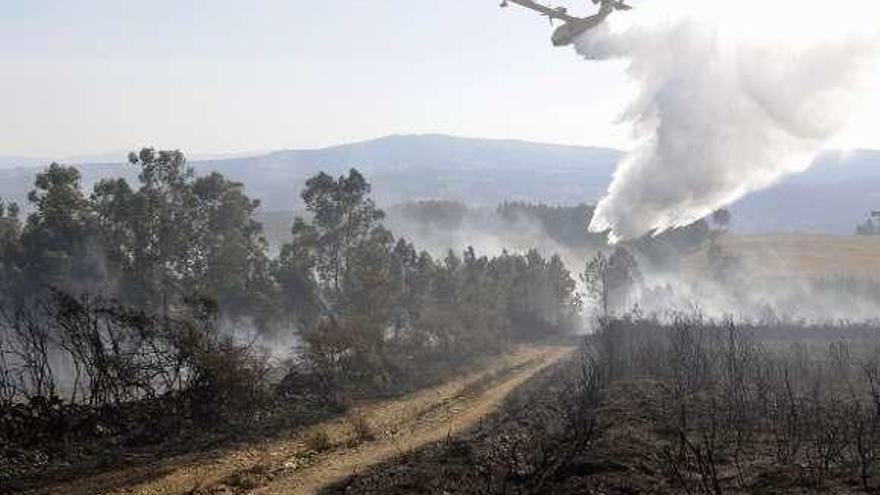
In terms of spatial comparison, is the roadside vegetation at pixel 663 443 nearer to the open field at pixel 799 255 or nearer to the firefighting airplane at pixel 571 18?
the firefighting airplane at pixel 571 18

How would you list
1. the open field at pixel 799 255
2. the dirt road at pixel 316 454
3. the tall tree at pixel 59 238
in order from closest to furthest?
the dirt road at pixel 316 454 < the tall tree at pixel 59 238 < the open field at pixel 799 255

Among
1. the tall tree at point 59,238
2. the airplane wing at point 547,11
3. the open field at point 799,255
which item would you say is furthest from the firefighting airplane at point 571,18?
the open field at point 799,255

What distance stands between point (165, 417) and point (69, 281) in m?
27.5

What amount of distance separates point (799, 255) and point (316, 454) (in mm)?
127991

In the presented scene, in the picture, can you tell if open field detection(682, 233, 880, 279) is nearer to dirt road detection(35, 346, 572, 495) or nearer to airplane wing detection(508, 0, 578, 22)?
airplane wing detection(508, 0, 578, 22)

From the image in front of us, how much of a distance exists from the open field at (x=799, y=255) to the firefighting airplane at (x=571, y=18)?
252ft

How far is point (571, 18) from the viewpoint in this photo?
119 ft

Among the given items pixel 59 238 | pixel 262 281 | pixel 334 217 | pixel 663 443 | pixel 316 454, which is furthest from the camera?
pixel 334 217

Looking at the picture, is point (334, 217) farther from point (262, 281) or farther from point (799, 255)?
point (799, 255)

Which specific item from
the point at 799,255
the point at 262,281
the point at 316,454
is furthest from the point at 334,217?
the point at 799,255

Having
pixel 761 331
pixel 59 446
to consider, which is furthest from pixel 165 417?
pixel 761 331

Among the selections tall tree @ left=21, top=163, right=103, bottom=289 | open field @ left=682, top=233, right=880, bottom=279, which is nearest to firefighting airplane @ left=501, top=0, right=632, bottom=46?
tall tree @ left=21, top=163, right=103, bottom=289

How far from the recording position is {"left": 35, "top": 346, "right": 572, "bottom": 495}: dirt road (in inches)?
741

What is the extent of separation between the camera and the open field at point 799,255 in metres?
115
